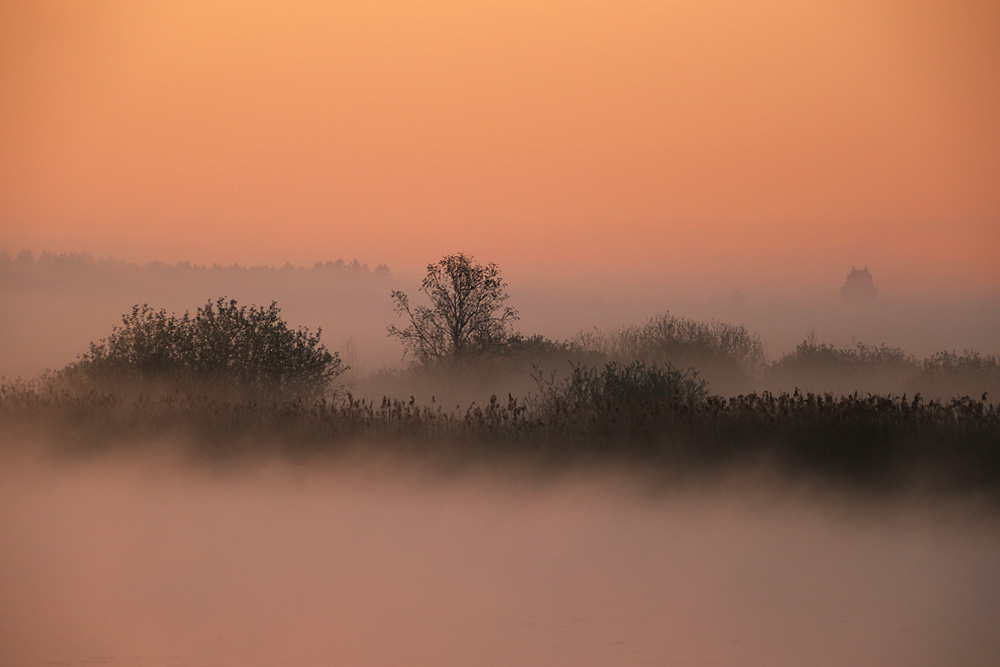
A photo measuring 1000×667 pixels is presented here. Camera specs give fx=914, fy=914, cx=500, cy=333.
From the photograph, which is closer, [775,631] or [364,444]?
[775,631]

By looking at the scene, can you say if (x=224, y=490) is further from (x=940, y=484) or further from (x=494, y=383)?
(x=494, y=383)

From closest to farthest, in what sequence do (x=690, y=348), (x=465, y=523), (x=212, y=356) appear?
1. (x=465, y=523)
2. (x=212, y=356)
3. (x=690, y=348)

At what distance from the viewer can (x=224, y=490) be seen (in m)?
18.0

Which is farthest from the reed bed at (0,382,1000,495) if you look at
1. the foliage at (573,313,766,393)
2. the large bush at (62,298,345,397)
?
the foliage at (573,313,766,393)

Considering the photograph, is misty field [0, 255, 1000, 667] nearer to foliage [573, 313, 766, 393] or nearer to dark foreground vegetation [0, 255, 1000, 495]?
dark foreground vegetation [0, 255, 1000, 495]

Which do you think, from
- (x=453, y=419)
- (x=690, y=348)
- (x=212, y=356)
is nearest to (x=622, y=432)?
(x=453, y=419)

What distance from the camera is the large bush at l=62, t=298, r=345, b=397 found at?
26.2 metres

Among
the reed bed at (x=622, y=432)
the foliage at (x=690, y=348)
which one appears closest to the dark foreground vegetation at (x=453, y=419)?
the reed bed at (x=622, y=432)

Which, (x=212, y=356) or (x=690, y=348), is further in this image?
(x=690, y=348)

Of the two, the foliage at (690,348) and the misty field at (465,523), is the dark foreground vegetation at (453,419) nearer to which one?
the misty field at (465,523)

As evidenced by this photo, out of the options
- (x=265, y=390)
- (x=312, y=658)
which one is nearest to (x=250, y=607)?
(x=312, y=658)

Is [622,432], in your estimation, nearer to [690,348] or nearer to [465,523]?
[465,523]

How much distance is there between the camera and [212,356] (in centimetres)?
2642

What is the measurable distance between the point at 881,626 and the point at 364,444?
1134 centimetres
